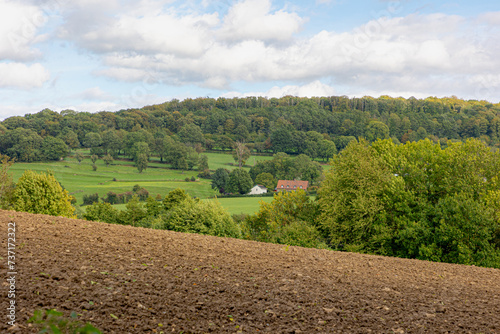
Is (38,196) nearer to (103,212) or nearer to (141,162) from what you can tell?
(103,212)

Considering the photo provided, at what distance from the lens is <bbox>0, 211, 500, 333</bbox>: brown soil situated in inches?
205

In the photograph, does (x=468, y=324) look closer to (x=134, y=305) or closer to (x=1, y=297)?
(x=134, y=305)

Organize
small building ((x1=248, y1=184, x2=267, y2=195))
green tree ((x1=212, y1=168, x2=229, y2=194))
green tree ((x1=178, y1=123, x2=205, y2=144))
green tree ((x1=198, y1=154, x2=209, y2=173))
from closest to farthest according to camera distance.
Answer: small building ((x1=248, y1=184, x2=267, y2=195)), green tree ((x1=212, y1=168, x2=229, y2=194)), green tree ((x1=198, y1=154, x2=209, y2=173)), green tree ((x1=178, y1=123, x2=205, y2=144))

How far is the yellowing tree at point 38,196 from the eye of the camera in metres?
24.5

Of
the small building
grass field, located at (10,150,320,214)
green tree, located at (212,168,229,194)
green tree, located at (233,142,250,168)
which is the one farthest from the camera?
green tree, located at (233,142,250,168)

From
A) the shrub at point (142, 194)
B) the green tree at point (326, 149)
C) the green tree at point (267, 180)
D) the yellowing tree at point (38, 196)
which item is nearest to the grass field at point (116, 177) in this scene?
the shrub at point (142, 194)

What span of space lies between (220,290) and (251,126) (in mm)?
101956

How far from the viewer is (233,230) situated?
1881cm

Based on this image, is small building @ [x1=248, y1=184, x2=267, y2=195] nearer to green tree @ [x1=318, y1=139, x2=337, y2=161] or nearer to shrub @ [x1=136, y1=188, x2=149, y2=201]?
shrub @ [x1=136, y1=188, x2=149, y2=201]

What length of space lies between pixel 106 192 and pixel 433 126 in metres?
80.7

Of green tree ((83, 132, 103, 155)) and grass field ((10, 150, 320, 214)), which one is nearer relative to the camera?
grass field ((10, 150, 320, 214))

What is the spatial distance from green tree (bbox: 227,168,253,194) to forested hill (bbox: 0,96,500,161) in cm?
2226

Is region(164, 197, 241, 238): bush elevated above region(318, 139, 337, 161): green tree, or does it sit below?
below

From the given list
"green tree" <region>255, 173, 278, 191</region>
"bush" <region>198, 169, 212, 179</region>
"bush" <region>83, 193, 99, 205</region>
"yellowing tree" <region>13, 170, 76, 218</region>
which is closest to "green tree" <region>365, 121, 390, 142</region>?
"green tree" <region>255, 173, 278, 191</region>
